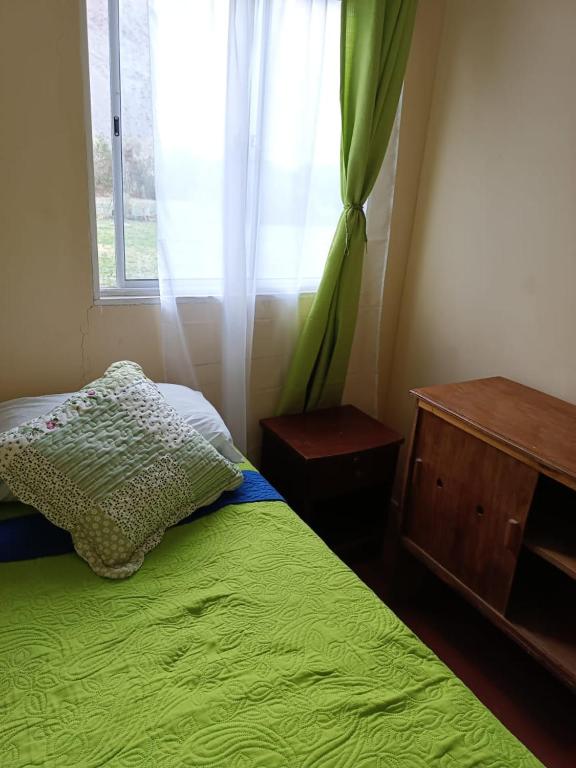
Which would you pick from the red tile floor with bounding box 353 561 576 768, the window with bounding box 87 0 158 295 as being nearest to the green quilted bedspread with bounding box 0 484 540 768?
the red tile floor with bounding box 353 561 576 768

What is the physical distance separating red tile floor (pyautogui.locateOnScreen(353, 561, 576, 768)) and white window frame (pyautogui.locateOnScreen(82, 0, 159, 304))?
1422 mm

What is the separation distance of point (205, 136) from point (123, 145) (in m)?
0.27

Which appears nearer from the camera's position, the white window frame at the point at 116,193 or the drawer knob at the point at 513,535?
the drawer knob at the point at 513,535

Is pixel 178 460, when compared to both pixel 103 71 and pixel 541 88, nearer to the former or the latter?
pixel 103 71

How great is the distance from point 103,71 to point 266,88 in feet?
1.70

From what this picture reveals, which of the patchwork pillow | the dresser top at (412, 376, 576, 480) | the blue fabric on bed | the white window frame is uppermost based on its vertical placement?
the white window frame

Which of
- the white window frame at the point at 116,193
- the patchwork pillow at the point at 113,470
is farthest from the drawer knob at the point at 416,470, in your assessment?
the white window frame at the point at 116,193

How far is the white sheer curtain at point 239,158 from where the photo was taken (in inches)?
63.7

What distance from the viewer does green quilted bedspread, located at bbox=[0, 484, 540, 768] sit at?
843 mm

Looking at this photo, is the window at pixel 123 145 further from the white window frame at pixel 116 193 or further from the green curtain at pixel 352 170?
the green curtain at pixel 352 170

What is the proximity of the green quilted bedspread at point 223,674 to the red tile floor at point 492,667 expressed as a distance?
2.47ft

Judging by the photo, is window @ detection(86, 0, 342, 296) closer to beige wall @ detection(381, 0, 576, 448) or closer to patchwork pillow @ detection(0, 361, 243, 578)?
beige wall @ detection(381, 0, 576, 448)

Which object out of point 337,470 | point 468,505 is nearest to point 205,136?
point 337,470

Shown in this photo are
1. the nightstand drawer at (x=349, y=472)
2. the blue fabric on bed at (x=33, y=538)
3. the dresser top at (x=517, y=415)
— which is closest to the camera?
the blue fabric on bed at (x=33, y=538)
